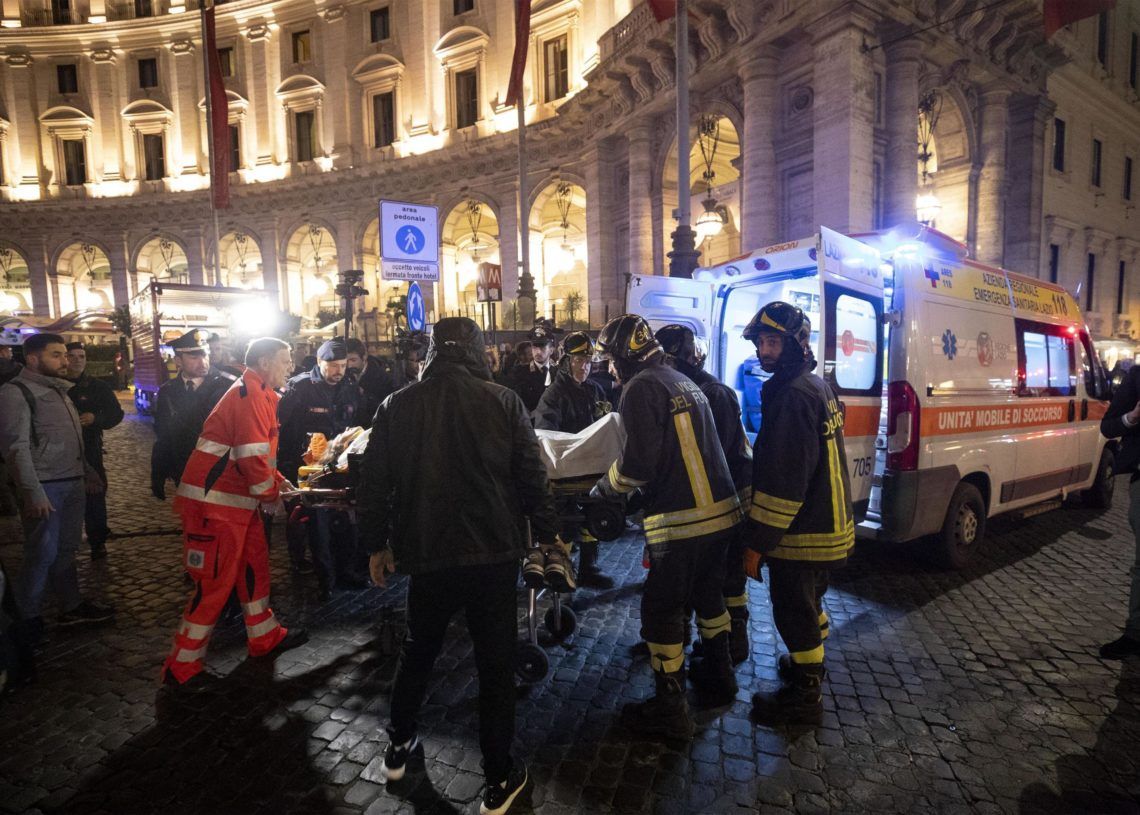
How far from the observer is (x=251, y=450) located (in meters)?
3.49

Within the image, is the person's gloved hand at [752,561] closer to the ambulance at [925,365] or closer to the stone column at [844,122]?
the ambulance at [925,365]

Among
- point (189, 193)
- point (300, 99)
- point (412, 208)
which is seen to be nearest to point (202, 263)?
point (189, 193)

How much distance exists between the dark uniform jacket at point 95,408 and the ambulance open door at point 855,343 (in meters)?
6.65

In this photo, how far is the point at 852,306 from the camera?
502cm

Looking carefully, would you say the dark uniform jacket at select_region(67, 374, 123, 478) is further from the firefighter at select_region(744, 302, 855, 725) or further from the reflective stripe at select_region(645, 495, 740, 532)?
the firefighter at select_region(744, 302, 855, 725)

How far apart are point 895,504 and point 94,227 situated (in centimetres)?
4318

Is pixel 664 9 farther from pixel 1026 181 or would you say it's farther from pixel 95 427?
pixel 1026 181

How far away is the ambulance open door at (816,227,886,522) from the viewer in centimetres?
436

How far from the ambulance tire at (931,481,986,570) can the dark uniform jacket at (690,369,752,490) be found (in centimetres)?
261

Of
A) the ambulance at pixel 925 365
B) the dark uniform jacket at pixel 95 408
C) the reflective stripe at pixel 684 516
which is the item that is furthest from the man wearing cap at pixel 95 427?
the reflective stripe at pixel 684 516

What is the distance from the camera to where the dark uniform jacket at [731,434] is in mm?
3645

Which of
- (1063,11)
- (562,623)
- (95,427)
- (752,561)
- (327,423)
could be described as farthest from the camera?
(1063,11)

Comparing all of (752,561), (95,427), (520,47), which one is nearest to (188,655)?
(752,561)

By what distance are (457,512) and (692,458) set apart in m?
1.27
